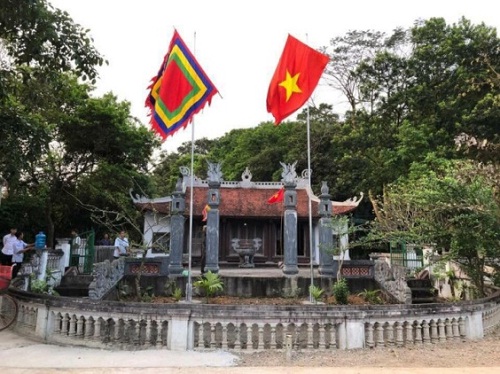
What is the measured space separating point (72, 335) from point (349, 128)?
2452 cm

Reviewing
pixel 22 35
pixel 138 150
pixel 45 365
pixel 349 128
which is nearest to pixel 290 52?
pixel 22 35

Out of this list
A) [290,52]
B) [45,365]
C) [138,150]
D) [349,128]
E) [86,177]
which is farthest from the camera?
[349,128]

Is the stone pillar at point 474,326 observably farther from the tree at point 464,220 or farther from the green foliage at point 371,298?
the green foliage at point 371,298

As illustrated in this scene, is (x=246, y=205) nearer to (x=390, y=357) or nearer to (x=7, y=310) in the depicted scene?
(x=7, y=310)

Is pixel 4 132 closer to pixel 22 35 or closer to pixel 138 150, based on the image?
pixel 22 35

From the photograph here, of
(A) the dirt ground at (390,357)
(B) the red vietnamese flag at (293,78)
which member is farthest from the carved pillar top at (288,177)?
(A) the dirt ground at (390,357)

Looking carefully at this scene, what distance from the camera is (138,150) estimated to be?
Result: 23719 millimetres

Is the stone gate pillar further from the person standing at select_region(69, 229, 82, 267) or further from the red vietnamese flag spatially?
the person standing at select_region(69, 229, 82, 267)

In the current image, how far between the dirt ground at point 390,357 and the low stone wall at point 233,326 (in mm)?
199

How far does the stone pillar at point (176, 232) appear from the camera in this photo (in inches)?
527

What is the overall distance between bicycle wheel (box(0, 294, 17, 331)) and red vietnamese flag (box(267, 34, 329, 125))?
22.8 feet

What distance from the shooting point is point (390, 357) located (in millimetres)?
6324

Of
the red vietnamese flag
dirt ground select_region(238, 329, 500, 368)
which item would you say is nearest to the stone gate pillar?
the red vietnamese flag

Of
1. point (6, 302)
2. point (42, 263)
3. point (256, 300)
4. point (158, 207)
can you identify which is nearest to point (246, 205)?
point (158, 207)
